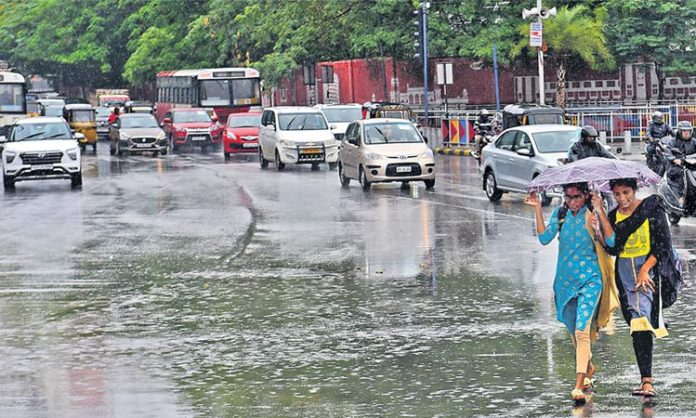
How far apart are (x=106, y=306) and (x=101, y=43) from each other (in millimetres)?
81996

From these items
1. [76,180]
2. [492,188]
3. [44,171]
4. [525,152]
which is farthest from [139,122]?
[525,152]

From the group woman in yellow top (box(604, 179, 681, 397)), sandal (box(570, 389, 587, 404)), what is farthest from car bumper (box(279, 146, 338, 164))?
sandal (box(570, 389, 587, 404))

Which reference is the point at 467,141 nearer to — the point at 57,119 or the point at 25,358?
the point at 57,119

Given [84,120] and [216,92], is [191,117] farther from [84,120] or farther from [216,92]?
[216,92]

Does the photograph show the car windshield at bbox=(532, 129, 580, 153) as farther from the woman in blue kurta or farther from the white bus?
the white bus

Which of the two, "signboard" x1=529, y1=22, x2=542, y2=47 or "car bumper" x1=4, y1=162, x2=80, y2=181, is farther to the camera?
"signboard" x1=529, y1=22, x2=542, y2=47

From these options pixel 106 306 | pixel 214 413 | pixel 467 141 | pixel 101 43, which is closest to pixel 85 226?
pixel 106 306

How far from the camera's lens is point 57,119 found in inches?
1428

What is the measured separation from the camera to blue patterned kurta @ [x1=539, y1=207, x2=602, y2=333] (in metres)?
9.38

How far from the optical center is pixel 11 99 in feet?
179

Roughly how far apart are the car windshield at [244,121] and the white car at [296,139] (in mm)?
7271

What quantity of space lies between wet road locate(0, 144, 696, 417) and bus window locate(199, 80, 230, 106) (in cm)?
3590

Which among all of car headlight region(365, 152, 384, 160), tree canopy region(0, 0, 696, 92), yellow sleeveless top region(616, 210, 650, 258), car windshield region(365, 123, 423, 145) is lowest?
car headlight region(365, 152, 384, 160)

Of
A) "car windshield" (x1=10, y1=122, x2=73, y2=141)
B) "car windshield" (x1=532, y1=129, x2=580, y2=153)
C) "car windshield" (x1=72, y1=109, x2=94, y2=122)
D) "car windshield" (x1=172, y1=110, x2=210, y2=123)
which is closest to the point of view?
"car windshield" (x1=532, y1=129, x2=580, y2=153)
